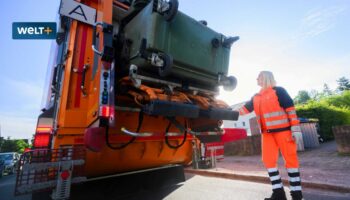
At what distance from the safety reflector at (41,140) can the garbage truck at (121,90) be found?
11 millimetres

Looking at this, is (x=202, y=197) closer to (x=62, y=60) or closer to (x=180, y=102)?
(x=180, y=102)

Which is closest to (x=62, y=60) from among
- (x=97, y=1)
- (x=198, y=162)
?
(x=97, y=1)

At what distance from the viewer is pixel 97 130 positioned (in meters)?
1.94

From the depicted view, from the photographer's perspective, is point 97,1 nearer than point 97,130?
No

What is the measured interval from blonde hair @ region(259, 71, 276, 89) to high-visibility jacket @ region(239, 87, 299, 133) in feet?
0.29

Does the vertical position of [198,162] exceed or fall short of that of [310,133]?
it falls short

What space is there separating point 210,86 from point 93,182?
2.08 meters

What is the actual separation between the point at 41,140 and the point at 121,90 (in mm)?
1115

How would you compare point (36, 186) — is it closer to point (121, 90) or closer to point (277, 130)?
point (121, 90)

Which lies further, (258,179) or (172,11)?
(258,179)

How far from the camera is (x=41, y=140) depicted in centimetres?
248

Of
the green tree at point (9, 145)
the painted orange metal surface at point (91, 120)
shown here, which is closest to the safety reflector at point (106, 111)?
the painted orange metal surface at point (91, 120)

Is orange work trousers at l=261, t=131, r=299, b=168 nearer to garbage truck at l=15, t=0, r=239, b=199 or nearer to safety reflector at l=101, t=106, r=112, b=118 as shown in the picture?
garbage truck at l=15, t=0, r=239, b=199

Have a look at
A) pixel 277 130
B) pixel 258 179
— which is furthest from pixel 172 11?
pixel 258 179
